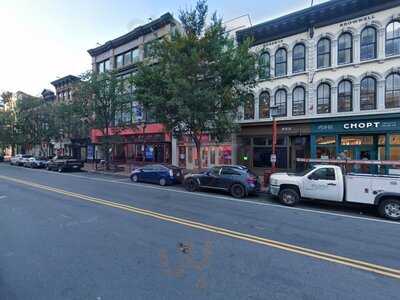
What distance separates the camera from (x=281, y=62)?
67.2 feet

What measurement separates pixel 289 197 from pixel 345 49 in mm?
12176

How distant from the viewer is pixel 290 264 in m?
5.16

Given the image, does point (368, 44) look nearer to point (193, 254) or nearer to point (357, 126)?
point (357, 126)

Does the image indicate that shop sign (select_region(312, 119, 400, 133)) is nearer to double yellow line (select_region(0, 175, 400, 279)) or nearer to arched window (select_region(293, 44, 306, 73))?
arched window (select_region(293, 44, 306, 73))

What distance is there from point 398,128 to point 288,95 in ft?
23.1

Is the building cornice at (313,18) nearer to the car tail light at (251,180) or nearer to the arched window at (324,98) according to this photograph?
the arched window at (324,98)

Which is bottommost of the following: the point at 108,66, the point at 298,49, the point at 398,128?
the point at 398,128

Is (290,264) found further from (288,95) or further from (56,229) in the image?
(288,95)

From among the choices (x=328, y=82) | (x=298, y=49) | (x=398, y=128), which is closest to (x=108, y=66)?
(x=298, y=49)

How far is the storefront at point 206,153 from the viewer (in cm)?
2336

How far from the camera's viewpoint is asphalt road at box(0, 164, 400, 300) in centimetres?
419

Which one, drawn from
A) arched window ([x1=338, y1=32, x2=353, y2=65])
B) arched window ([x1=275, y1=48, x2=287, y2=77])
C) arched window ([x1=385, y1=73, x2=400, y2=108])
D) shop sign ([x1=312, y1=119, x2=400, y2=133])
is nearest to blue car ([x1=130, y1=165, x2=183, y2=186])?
shop sign ([x1=312, y1=119, x2=400, y2=133])

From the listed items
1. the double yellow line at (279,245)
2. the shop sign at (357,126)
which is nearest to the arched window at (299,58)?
the shop sign at (357,126)

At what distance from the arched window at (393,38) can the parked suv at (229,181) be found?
1154 cm
